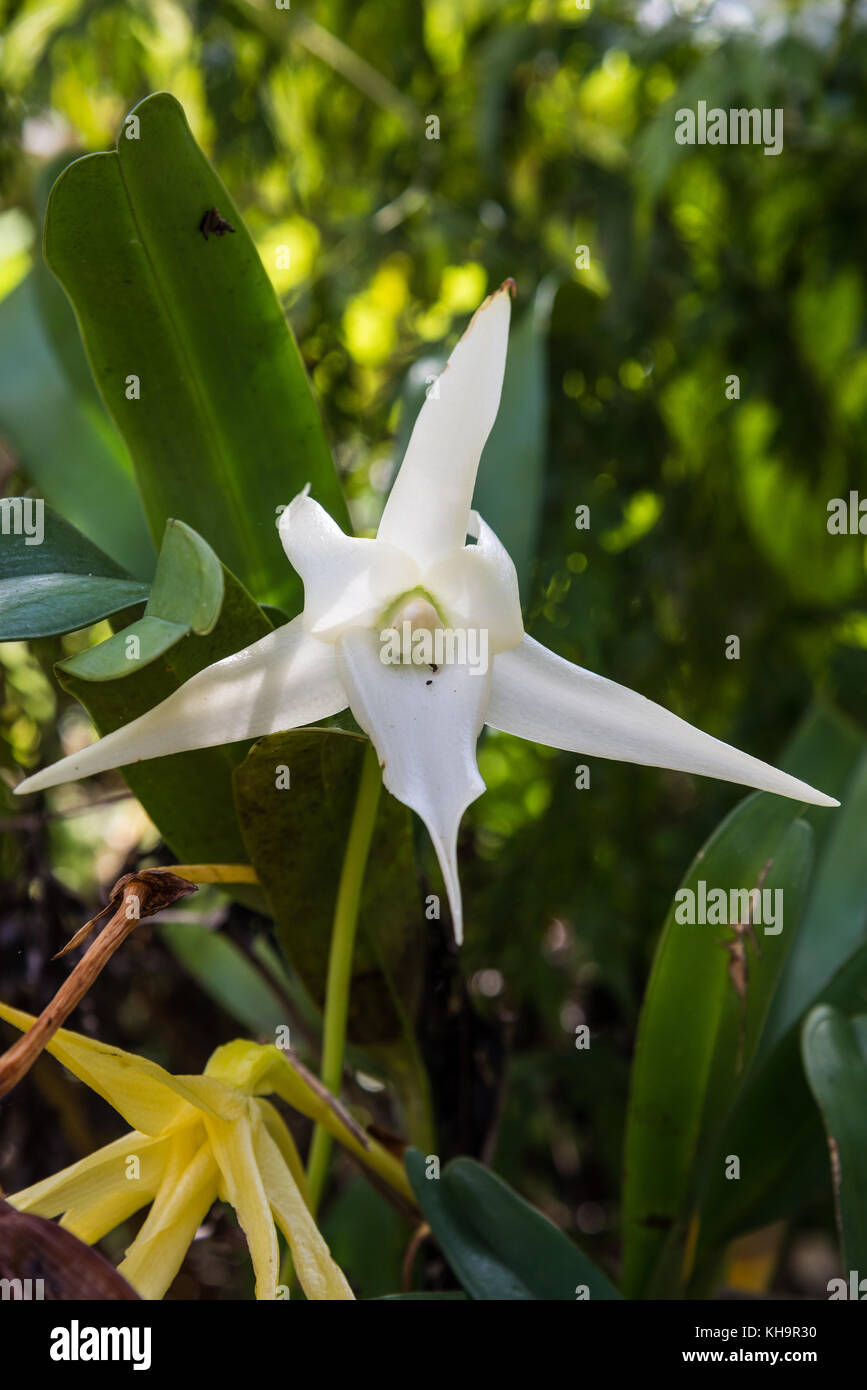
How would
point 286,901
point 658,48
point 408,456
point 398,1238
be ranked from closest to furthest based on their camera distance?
1. point 408,456
2. point 286,901
3. point 398,1238
4. point 658,48

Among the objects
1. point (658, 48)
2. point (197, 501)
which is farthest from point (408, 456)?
point (658, 48)

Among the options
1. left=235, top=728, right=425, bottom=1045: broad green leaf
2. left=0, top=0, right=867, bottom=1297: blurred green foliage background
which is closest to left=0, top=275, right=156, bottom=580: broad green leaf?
left=0, top=0, right=867, bottom=1297: blurred green foliage background

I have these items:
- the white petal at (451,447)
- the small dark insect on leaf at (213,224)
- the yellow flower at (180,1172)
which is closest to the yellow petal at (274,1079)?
the yellow flower at (180,1172)

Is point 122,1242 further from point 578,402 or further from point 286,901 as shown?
point 578,402

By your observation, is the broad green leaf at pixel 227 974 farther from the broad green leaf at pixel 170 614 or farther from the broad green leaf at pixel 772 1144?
the broad green leaf at pixel 170 614

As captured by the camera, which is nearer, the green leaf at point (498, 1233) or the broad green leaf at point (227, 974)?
the green leaf at point (498, 1233)

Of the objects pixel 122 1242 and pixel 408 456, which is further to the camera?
pixel 122 1242
